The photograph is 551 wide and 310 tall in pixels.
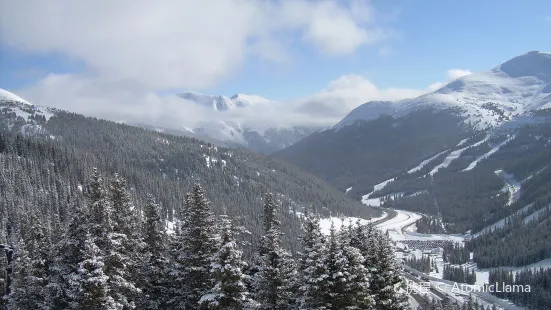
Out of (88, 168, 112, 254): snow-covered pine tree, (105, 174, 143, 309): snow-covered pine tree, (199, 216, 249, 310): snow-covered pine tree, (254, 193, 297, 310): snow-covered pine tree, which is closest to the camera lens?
(199, 216, 249, 310): snow-covered pine tree

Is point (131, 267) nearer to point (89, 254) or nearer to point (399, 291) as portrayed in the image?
point (89, 254)

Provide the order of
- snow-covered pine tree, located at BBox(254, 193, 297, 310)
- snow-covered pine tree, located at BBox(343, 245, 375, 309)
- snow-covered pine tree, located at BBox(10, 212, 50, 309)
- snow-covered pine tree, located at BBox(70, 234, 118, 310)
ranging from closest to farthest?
snow-covered pine tree, located at BBox(70, 234, 118, 310) < snow-covered pine tree, located at BBox(343, 245, 375, 309) < snow-covered pine tree, located at BBox(254, 193, 297, 310) < snow-covered pine tree, located at BBox(10, 212, 50, 309)

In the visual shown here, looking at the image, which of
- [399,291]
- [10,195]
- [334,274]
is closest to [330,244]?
[334,274]

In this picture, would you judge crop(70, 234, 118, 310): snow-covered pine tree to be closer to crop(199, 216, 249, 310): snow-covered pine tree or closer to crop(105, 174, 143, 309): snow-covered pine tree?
crop(105, 174, 143, 309): snow-covered pine tree

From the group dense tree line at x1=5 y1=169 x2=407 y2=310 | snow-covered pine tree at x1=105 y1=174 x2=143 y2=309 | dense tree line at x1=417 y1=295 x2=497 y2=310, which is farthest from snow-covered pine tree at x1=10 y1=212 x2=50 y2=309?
dense tree line at x1=417 y1=295 x2=497 y2=310

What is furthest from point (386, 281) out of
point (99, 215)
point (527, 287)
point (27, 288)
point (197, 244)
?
point (527, 287)

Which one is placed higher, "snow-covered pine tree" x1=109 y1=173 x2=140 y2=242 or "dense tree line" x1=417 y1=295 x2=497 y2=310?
"snow-covered pine tree" x1=109 y1=173 x2=140 y2=242

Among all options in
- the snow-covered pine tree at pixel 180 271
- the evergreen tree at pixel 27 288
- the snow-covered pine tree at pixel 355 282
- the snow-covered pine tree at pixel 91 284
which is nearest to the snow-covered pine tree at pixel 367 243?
the snow-covered pine tree at pixel 355 282

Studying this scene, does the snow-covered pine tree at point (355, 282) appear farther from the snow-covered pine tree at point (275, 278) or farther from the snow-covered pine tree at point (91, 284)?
the snow-covered pine tree at point (91, 284)
